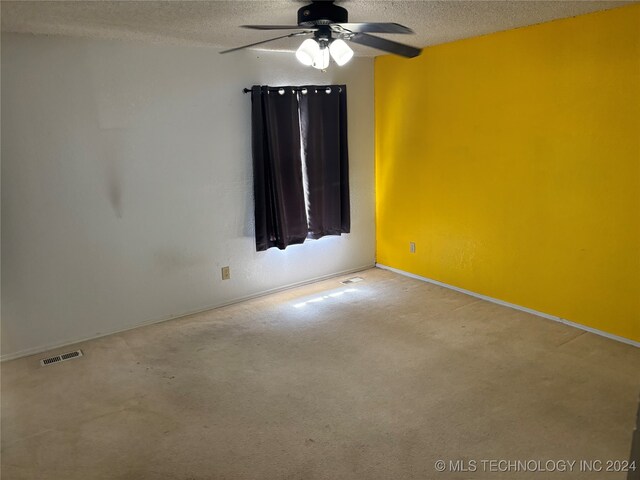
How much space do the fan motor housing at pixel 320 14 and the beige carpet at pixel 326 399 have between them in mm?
2026

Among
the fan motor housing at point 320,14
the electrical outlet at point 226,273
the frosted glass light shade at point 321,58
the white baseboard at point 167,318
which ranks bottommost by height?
the white baseboard at point 167,318

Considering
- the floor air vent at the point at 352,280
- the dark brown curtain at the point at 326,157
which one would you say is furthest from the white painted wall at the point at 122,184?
the floor air vent at the point at 352,280

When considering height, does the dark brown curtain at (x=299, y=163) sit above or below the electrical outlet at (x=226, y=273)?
above

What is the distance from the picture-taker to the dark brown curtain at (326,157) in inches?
179

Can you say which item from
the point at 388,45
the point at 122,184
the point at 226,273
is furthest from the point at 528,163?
the point at 122,184

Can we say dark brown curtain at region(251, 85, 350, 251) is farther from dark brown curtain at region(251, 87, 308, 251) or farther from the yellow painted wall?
the yellow painted wall

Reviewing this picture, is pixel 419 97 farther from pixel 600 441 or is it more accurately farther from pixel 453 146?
pixel 600 441

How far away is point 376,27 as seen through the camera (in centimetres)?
243

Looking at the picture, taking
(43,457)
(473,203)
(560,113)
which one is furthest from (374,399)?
(560,113)

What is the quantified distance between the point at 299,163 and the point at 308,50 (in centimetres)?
187

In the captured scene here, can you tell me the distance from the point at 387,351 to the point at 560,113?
6.80 feet

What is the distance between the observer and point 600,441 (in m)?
2.44

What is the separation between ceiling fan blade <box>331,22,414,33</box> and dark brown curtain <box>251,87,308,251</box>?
168 cm

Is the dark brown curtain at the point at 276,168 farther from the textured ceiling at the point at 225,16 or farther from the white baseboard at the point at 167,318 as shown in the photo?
the textured ceiling at the point at 225,16
